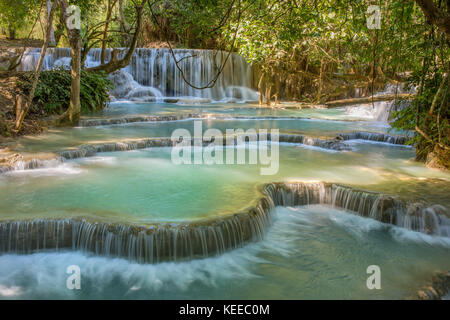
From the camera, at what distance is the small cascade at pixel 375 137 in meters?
10.1

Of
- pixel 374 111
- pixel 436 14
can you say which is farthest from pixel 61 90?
pixel 374 111

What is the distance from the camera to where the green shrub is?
11.2 m

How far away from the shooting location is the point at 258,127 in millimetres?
11672

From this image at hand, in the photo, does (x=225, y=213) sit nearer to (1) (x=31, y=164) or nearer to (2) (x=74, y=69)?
(1) (x=31, y=164)

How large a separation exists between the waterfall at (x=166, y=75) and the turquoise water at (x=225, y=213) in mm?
11722

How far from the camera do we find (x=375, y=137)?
10539mm

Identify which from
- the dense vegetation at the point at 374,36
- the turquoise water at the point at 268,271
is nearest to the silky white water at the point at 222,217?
the turquoise water at the point at 268,271

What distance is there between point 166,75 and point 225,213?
55.0ft

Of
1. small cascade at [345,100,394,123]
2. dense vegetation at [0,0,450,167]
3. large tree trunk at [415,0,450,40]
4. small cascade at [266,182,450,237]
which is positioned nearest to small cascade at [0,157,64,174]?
dense vegetation at [0,0,450,167]

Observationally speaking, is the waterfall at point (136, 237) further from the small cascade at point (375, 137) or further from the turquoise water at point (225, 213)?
the small cascade at point (375, 137)

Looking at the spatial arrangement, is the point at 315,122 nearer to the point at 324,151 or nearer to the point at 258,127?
the point at 258,127
